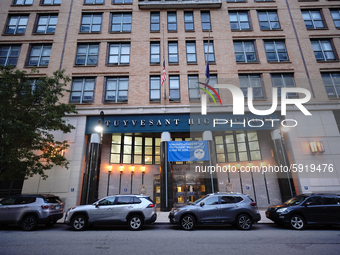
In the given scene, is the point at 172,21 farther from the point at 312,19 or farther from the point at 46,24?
Answer: the point at 312,19

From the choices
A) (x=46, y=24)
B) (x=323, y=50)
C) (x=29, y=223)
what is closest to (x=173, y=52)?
(x=46, y=24)

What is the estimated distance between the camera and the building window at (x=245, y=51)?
1767cm

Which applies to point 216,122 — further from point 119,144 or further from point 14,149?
point 14,149

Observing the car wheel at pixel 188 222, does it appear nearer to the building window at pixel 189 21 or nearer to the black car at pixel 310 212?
the black car at pixel 310 212

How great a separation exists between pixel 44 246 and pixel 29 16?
22.0m

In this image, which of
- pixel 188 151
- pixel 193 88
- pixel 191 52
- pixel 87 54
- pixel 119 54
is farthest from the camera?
pixel 191 52

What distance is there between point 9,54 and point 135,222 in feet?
64.4

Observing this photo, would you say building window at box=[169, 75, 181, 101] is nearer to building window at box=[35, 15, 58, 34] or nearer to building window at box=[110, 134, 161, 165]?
building window at box=[110, 134, 161, 165]

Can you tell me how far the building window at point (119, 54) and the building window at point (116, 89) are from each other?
1.81m

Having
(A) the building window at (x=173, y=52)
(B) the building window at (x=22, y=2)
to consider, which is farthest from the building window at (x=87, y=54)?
(B) the building window at (x=22, y=2)

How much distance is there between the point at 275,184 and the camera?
15922 mm

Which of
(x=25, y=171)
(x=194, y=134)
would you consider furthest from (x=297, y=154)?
(x=25, y=171)

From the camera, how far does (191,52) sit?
704 inches

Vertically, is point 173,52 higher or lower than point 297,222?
higher
